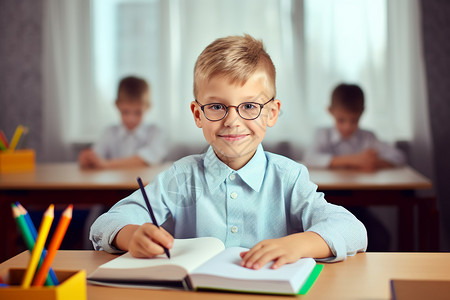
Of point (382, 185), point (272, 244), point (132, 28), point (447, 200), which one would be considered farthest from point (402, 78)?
point (272, 244)

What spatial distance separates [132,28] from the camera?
139 inches

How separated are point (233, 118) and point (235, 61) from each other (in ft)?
0.41

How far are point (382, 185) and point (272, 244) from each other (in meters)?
1.39

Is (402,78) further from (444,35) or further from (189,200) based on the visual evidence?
(189,200)

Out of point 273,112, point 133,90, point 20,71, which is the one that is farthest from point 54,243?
point 20,71

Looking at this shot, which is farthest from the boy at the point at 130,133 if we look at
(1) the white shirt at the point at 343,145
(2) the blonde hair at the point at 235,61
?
(2) the blonde hair at the point at 235,61

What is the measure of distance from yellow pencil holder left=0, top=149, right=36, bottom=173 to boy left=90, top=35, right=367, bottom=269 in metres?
1.71

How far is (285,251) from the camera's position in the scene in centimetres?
79

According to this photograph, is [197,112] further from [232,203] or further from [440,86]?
[440,86]

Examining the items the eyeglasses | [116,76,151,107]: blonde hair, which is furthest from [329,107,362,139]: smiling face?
the eyeglasses

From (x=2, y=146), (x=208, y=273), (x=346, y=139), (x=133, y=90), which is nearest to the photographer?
(x=208, y=273)

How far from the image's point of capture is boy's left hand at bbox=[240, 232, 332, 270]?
76cm

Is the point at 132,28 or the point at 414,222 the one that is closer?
the point at 414,222

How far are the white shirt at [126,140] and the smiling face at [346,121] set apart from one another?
1026 millimetres
